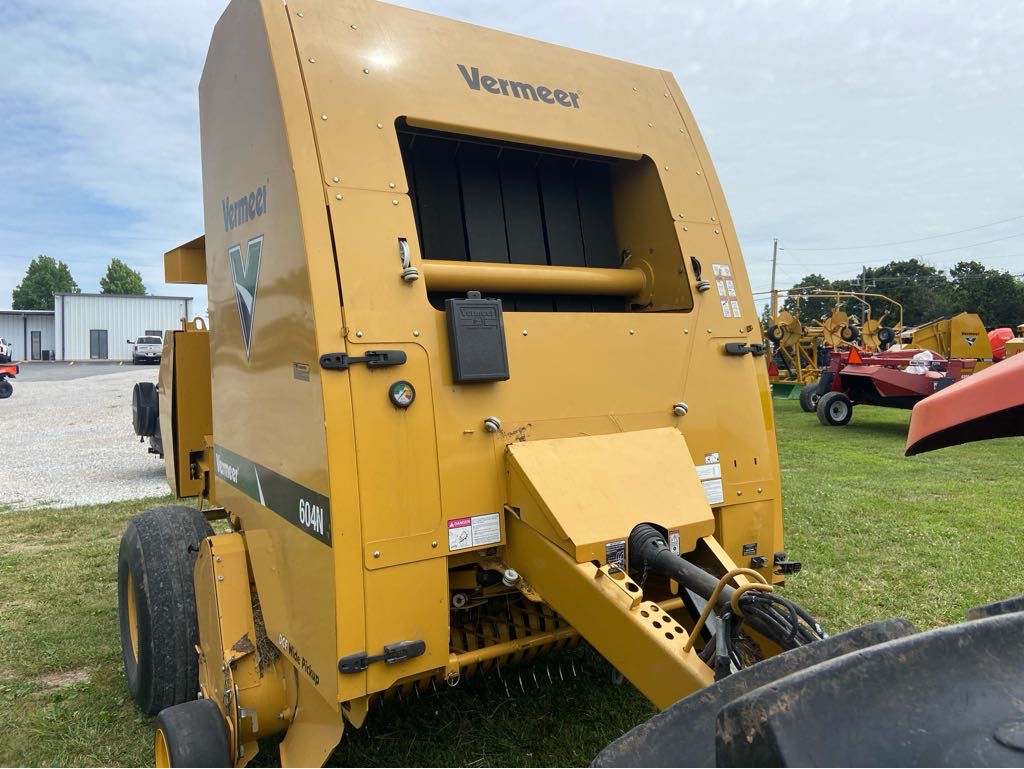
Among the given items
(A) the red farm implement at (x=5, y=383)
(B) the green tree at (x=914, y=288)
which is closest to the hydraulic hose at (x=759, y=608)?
(A) the red farm implement at (x=5, y=383)

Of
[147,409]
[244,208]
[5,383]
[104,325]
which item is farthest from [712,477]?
[104,325]

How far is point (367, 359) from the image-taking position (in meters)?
2.27

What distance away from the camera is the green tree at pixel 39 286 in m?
63.0

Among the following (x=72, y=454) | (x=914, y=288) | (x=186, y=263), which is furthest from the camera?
(x=914, y=288)

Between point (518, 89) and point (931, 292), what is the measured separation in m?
56.1

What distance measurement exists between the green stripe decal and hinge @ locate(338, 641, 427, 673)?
1.16 feet

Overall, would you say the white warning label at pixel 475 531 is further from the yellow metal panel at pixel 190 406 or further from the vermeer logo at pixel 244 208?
the yellow metal panel at pixel 190 406

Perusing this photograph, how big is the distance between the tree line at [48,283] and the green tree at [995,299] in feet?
207

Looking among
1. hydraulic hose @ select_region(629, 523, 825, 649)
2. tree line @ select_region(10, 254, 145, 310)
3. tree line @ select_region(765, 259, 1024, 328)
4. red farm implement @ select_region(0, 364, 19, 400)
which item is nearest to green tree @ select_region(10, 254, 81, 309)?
tree line @ select_region(10, 254, 145, 310)

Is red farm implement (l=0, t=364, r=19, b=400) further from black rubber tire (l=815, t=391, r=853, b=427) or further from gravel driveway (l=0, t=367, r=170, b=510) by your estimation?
black rubber tire (l=815, t=391, r=853, b=427)

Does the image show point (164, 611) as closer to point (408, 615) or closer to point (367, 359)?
point (408, 615)

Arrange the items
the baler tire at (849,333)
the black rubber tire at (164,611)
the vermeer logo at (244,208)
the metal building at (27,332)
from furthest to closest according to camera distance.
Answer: the metal building at (27,332) → the baler tire at (849,333) → the black rubber tire at (164,611) → the vermeer logo at (244,208)

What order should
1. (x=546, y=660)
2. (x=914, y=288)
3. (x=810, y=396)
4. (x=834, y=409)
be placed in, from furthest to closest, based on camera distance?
1. (x=914, y=288)
2. (x=810, y=396)
3. (x=834, y=409)
4. (x=546, y=660)

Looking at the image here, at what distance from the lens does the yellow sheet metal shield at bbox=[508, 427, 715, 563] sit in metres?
2.31
